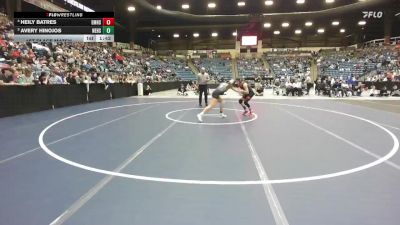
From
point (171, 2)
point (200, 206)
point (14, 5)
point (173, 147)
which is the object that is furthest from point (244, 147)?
point (171, 2)

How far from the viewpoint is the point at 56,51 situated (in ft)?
68.3

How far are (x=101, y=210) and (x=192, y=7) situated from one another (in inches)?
1415

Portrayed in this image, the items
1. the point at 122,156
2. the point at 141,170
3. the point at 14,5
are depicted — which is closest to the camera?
the point at 141,170

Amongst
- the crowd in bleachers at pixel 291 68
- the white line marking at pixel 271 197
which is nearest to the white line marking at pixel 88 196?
the white line marking at pixel 271 197

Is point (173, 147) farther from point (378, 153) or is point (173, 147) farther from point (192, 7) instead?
point (192, 7)

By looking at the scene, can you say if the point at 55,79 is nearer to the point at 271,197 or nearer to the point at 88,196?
the point at 88,196

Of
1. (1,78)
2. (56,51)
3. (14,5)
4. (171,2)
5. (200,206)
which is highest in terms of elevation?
(171,2)

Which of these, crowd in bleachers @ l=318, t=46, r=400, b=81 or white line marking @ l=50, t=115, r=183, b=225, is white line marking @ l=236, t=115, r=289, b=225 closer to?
white line marking @ l=50, t=115, r=183, b=225
